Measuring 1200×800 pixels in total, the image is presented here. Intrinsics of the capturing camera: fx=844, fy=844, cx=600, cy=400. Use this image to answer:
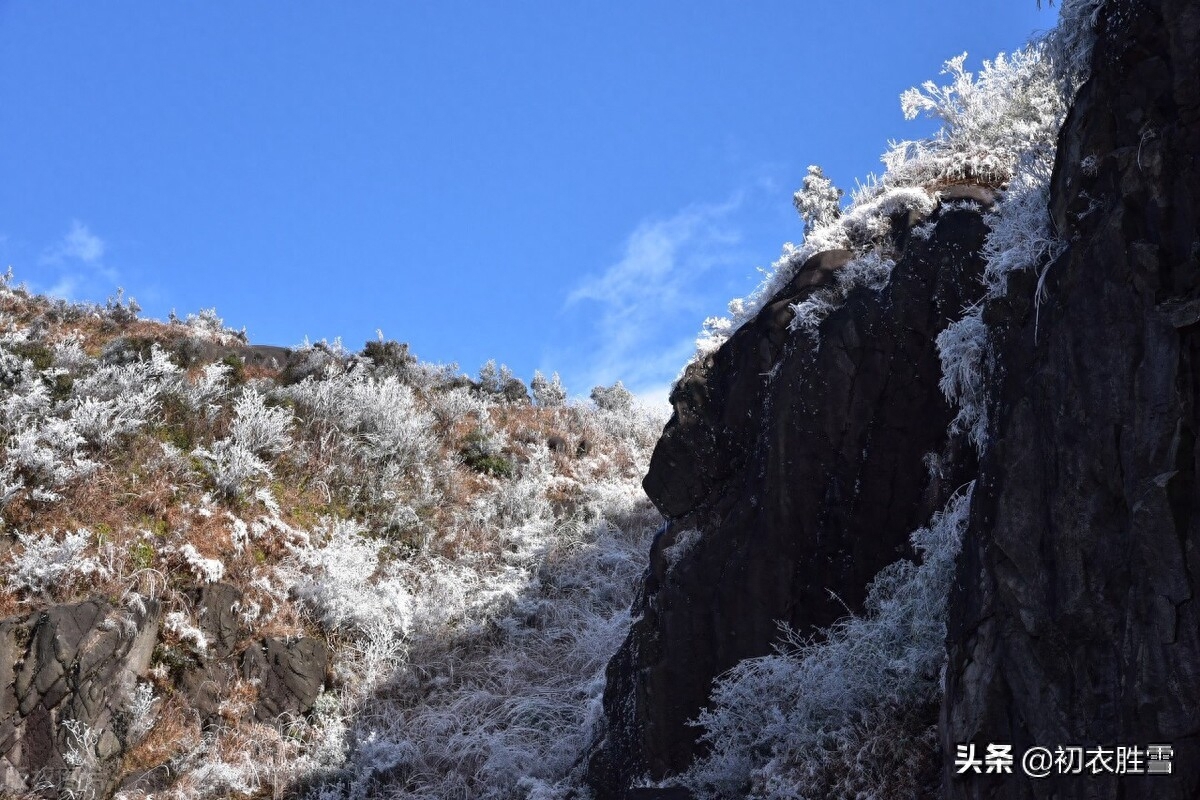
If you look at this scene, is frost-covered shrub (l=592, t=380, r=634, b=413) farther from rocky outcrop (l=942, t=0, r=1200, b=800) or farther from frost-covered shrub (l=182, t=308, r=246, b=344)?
rocky outcrop (l=942, t=0, r=1200, b=800)

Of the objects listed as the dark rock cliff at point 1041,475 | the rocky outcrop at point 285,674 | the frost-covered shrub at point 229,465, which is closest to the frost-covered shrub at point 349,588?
the rocky outcrop at point 285,674

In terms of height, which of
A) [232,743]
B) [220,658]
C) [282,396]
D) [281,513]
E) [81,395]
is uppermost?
[282,396]

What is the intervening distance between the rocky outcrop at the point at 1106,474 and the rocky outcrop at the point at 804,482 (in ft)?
4.60

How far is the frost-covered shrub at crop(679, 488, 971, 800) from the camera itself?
5.19 meters

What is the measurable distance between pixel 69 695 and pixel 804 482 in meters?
7.43

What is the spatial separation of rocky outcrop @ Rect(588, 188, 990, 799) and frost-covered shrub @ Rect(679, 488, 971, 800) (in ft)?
0.88

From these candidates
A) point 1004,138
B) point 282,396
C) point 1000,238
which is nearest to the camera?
point 1000,238

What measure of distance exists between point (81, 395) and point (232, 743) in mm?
5864

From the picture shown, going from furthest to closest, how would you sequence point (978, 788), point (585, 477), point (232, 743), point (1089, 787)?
point (585, 477) < point (232, 743) < point (978, 788) < point (1089, 787)

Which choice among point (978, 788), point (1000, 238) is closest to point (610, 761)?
point (978, 788)

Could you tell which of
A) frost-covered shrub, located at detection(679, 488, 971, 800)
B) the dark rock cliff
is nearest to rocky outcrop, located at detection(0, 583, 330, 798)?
the dark rock cliff

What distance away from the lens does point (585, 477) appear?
52.6ft

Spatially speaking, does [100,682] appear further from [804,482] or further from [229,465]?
[804,482]

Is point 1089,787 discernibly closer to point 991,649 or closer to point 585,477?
point 991,649
